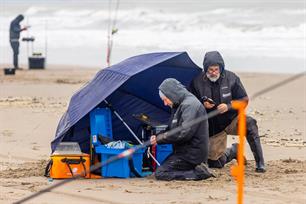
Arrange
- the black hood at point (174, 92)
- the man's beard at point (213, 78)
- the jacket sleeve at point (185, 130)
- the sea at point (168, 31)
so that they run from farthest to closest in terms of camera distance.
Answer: the sea at point (168, 31) → the man's beard at point (213, 78) → the black hood at point (174, 92) → the jacket sleeve at point (185, 130)

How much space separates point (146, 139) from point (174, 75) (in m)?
0.79

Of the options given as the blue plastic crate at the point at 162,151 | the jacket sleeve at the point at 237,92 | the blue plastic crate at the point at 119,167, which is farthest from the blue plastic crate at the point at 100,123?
the jacket sleeve at the point at 237,92

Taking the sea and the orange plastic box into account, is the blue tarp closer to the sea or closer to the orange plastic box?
the orange plastic box

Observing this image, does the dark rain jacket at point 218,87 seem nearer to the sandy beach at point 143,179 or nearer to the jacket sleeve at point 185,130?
the jacket sleeve at point 185,130

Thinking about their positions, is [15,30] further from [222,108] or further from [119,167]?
[222,108]

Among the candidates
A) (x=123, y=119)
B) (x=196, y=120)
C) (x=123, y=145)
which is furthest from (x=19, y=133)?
(x=196, y=120)

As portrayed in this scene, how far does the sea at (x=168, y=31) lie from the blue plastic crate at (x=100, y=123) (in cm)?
758

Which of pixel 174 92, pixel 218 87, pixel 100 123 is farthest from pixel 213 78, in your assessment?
pixel 100 123

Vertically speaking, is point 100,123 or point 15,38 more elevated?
point 15,38

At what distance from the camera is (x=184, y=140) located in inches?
332

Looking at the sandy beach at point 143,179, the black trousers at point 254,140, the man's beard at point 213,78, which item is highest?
the man's beard at point 213,78

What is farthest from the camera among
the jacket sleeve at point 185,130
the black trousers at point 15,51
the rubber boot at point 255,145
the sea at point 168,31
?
the sea at point 168,31

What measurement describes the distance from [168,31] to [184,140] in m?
26.6

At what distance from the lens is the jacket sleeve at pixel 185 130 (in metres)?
8.27
